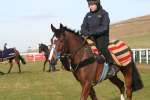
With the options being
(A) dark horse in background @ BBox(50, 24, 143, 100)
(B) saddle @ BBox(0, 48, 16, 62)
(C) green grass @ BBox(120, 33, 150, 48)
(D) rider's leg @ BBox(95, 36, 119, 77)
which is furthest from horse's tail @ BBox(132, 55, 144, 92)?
(C) green grass @ BBox(120, 33, 150, 48)

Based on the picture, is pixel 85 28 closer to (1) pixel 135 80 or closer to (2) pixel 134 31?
(1) pixel 135 80

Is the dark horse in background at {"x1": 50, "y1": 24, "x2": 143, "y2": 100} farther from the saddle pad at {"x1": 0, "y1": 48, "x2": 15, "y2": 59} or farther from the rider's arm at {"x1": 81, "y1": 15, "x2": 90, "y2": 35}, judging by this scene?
the saddle pad at {"x1": 0, "y1": 48, "x2": 15, "y2": 59}

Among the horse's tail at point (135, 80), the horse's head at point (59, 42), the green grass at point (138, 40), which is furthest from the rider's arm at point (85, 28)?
the green grass at point (138, 40)

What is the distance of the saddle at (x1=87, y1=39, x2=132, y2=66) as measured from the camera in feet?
42.8

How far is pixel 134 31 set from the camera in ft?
286

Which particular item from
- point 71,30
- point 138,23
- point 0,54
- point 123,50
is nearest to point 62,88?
point 123,50

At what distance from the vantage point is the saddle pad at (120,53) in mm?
13233

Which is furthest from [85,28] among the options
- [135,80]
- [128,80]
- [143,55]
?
[143,55]

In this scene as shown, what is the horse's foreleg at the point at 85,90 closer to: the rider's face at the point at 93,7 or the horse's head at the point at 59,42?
the horse's head at the point at 59,42

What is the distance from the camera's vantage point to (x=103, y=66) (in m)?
12.7

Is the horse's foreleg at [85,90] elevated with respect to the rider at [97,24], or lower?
lower

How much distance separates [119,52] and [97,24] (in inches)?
51.4

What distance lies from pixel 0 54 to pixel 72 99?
17.9 metres

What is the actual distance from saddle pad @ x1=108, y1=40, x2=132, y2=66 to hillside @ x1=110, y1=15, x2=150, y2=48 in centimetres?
5912
